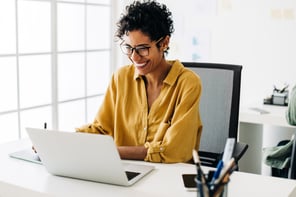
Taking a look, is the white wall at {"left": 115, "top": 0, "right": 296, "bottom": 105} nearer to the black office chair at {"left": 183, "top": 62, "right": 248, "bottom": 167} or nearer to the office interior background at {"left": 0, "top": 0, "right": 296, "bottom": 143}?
the office interior background at {"left": 0, "top": 0, "right": 296, "bottom": 143}

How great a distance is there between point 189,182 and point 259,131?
1.93 metres

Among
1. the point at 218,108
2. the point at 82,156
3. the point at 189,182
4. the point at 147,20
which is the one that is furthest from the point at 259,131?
the point at 82,156

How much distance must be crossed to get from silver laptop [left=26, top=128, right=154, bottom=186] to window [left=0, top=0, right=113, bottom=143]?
1.69 metres

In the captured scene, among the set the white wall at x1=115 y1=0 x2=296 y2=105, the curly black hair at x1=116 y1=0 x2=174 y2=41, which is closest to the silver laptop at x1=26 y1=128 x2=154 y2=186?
the curly black hair at x1=116 y1=0 x2=174 y2=41

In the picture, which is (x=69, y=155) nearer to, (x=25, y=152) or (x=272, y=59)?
(x=25, y=152)

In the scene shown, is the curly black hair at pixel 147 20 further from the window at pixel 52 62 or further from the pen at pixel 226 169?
the window at pixel 52 62

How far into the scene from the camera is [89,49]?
3.92m

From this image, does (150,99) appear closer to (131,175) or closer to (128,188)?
(131,175)

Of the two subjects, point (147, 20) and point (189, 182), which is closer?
point (189, 182)

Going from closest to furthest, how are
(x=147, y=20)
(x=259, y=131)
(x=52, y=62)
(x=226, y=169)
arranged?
(x=226, y=169) → (x=147, y=20) → (x=259, y=131) → (x=52, y=62)

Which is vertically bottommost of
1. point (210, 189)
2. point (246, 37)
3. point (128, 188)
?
point (128, 188)

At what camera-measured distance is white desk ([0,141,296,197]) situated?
1331 millimetres

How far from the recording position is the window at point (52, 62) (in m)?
3.06

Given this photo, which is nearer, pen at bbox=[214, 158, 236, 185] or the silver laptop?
pen at bbox=[214, 158, 236, 185]
